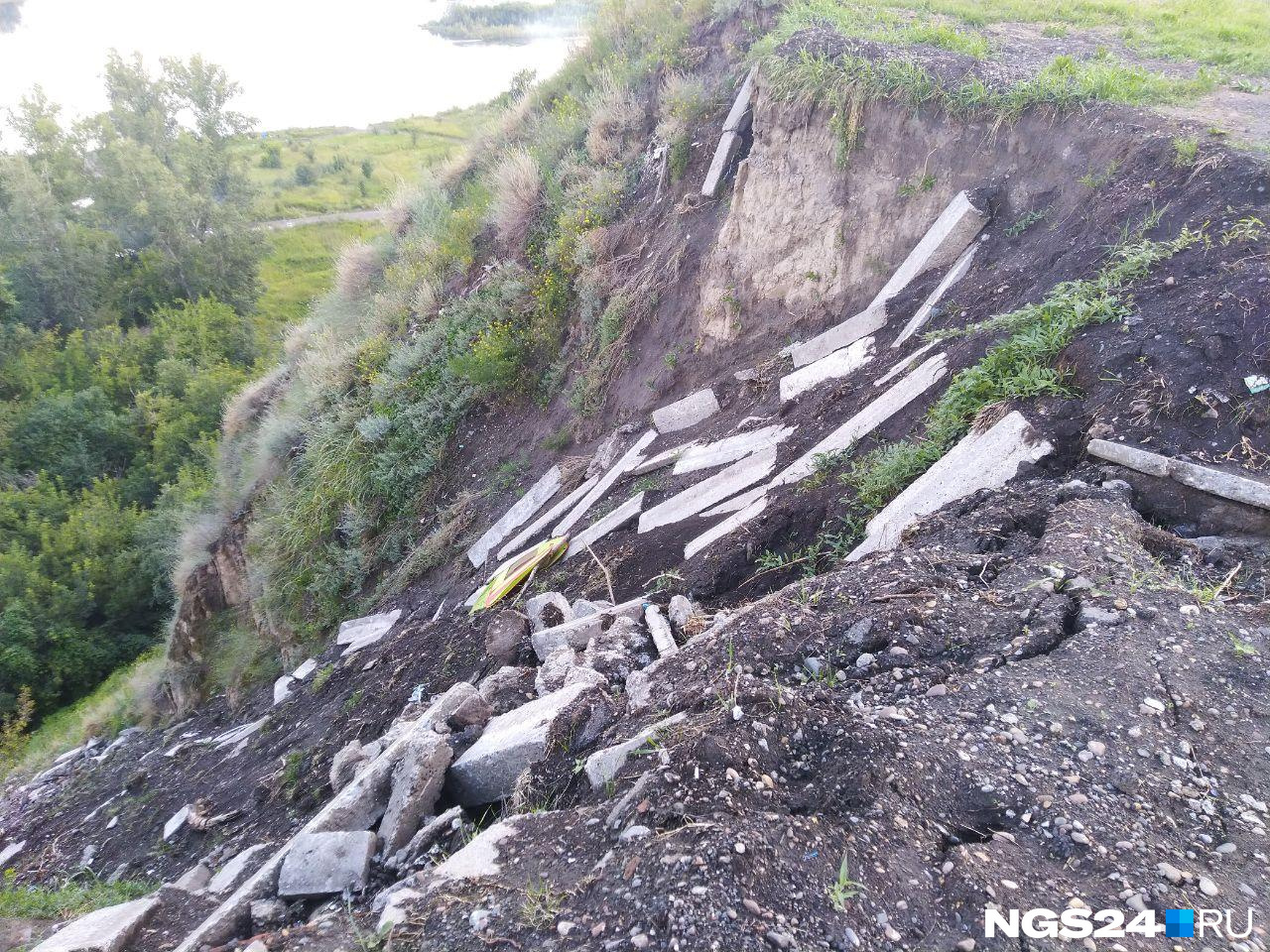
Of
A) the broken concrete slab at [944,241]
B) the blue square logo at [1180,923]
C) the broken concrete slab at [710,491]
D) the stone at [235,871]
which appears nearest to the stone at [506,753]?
the stone at [235,871]

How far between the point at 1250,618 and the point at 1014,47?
6.17m

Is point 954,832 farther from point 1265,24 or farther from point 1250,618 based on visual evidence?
point 1265,24

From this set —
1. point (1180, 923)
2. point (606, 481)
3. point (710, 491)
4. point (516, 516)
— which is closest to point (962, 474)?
point (710, 491)

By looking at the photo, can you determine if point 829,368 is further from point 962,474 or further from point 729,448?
point 962,474

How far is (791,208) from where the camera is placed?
23.7ft

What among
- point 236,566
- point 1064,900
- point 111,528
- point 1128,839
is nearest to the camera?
point 1064,900

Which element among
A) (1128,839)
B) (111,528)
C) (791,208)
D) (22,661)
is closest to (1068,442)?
(1128,839)

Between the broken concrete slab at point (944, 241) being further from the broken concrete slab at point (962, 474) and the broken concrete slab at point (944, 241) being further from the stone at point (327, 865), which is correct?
the stone at point (327, 865)

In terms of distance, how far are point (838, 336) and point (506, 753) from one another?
14.1 ft

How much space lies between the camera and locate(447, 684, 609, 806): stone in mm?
3594

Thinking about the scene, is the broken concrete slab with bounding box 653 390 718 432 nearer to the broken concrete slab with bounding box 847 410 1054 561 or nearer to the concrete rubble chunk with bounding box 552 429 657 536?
the concrete rubble chunk with bounding box 552 429 657 536

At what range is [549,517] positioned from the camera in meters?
7.39

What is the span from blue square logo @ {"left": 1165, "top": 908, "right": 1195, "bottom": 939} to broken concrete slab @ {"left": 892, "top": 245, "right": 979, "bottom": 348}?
13.7ft

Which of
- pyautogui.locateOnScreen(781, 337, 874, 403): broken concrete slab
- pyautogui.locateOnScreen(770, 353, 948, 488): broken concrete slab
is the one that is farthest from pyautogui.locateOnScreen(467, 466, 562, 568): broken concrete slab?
pyautogui.locateOnScreen(770, 353, 948, 488): broken concrete slab
